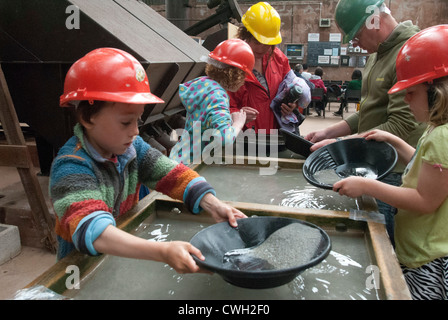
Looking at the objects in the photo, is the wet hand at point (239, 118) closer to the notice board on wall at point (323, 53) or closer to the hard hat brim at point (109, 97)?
the hard hat brim at point (109, 97)

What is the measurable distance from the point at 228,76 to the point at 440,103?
3.67ft

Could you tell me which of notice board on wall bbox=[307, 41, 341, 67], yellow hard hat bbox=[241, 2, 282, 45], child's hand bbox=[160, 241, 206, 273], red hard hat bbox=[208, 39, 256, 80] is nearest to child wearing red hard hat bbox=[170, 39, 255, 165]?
red hard hat bbox=[208, 39, 256, 80]

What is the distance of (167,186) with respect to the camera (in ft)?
4.37

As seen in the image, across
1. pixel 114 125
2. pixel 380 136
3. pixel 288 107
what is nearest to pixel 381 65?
pixel 380 136

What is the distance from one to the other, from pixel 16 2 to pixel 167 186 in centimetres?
221

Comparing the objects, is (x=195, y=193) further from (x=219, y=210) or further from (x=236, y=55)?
(x=236, y=55)

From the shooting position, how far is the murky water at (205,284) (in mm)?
931

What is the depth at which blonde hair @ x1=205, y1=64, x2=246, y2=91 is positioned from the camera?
78.2 inches

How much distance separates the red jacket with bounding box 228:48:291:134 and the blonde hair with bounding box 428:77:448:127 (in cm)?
131

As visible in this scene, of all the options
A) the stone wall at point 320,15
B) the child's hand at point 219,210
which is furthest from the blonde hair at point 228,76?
the stone wall at point 320,15

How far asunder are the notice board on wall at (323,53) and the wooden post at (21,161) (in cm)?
1328

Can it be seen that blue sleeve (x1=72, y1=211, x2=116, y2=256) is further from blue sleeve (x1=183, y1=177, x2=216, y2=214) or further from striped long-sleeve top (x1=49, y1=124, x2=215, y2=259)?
blue sleeve (x1=183, y1=177, x2=216, y2=214)

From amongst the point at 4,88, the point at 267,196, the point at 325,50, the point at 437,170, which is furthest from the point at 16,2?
the point at 325,50

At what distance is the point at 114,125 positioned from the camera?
1.09 metres
